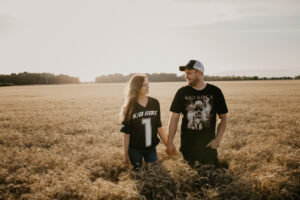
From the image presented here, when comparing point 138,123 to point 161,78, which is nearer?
point 138,123

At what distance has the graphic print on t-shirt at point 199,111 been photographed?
12.0 ft

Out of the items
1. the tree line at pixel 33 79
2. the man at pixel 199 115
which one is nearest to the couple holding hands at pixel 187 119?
the man at pixel 199 115

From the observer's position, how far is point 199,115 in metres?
3.70

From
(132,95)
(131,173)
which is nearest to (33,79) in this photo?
(132,95)

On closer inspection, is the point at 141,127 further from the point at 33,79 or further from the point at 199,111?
the point at 33,79

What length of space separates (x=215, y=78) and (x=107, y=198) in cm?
6869

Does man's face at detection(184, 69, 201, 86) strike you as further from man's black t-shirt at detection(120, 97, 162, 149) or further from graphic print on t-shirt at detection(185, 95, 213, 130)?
man's black t-shirt at detection(120, 97, 162, 149)

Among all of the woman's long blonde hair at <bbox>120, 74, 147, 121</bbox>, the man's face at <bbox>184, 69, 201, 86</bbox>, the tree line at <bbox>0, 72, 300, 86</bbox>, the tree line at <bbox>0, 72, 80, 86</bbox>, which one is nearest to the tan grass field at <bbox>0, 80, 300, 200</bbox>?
the woman's long blonde hair at <bbox>120, 74, 147, 121</bbox>

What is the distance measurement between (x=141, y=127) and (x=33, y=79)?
69.0 meters

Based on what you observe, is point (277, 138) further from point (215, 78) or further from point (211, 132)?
point (215, 78)

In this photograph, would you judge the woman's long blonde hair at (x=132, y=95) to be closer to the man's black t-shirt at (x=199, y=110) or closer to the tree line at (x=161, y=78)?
the man's black t-shirt at (x=199, y=110)

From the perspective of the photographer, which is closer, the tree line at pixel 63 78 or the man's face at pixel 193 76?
the man's face at pixel 193 76

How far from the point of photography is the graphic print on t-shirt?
12.0 feet

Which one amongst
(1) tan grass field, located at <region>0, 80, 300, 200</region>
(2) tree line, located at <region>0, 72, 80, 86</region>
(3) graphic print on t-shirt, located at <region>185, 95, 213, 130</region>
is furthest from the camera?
(2) tree line, located at <region>0, 72, 80, 86</region>
